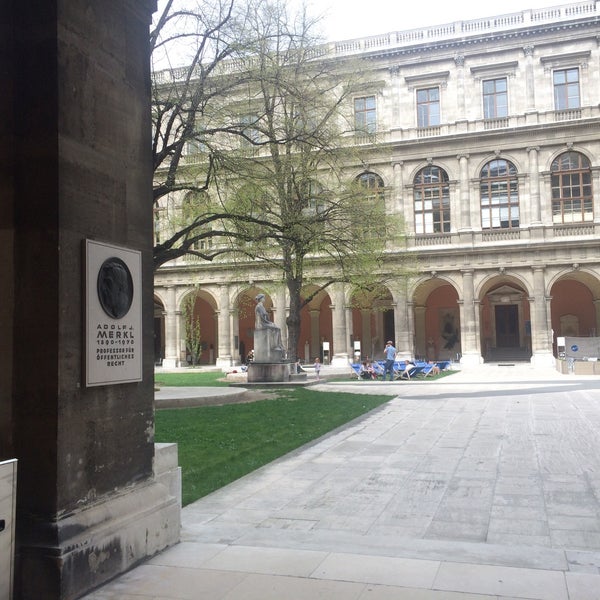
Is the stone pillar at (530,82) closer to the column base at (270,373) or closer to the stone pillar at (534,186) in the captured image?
the stone pillar at (534,186)

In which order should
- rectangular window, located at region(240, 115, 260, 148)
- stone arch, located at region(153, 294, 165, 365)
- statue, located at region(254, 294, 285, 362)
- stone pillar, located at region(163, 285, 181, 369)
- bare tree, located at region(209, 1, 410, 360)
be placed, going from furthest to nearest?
stone arch, located at region(153, 294, 165, 365) < stone pillar, located at region(163, 285, 181, 369) < statue, located at region(254, 294, 285, 362) < bare tree, located at region(209, 1, 410, 360) < rectangular window, located at region(240, 115, 260, 148)

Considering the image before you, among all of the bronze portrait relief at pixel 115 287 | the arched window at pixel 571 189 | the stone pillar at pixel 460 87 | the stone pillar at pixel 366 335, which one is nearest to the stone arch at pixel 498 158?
the arched window at pixel 571 189

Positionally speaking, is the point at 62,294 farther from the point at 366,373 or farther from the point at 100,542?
the point at 366,373

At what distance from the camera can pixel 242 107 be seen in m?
17.6

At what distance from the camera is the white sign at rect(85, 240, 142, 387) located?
13.6ft

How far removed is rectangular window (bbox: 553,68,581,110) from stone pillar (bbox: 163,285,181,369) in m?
26.0

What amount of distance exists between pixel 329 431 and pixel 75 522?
7540mm

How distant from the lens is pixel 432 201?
3888 cm

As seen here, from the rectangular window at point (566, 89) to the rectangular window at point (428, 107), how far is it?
6.56 m

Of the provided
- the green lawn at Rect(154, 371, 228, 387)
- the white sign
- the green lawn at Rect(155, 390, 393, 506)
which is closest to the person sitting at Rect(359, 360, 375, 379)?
the green lawn at Rect(154, 371, 228, 387)

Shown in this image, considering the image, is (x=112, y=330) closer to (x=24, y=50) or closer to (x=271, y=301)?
(x=24, y=50)

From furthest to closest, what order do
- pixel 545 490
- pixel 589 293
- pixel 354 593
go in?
pixel 589 293 → pixel 545 490 → pixel 354 593

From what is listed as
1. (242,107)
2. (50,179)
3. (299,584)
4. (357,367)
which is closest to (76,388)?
(50,179)

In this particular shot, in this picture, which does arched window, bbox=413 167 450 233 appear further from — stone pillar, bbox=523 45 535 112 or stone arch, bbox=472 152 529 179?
stone pillar, bbox=523 45 535 112
